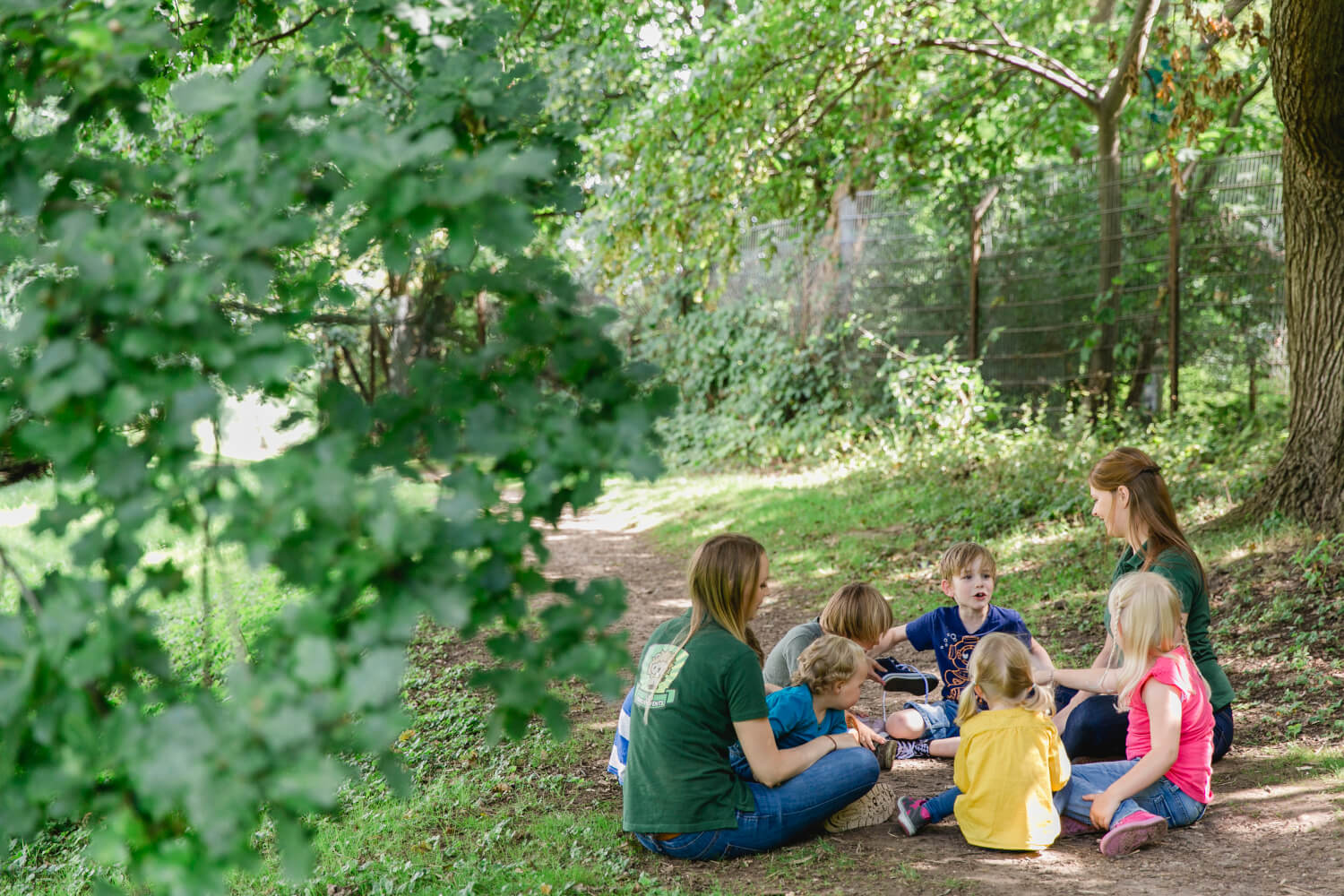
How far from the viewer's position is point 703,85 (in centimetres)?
808

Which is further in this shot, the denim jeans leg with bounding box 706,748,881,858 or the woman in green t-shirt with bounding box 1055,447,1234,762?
the woman in green t-shirt with bounding box 1055,447,1234,762

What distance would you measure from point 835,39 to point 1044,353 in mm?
4189

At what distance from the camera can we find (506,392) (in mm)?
1712

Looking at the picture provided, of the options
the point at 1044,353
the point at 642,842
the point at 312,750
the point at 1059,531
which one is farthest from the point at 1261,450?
the point at 312,750

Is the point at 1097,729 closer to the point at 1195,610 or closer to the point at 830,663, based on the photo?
the point at 1195,610

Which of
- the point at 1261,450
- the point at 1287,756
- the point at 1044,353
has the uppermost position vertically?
the point at 1044,353

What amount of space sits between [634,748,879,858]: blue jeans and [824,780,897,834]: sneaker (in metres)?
0.12

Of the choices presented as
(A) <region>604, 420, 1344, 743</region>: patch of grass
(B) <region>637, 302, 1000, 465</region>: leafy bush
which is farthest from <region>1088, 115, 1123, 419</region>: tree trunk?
(B) <region>637, 302, 1000, 465</region>: leafy bush

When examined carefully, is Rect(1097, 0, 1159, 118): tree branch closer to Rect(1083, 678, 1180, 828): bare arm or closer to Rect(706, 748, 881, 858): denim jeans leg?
Rect(1083, 678, 1180, 828): bare arm

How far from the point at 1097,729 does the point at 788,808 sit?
1507mm

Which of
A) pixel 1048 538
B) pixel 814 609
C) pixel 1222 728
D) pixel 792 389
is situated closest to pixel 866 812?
pixel 1222 728

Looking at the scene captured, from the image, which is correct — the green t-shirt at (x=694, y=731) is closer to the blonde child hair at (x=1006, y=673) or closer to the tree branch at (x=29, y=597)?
the blonde child hair at (x=1006, y=673)

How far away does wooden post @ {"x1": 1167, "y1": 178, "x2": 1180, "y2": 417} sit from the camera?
376 inches

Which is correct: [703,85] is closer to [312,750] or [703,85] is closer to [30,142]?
[30,142]
